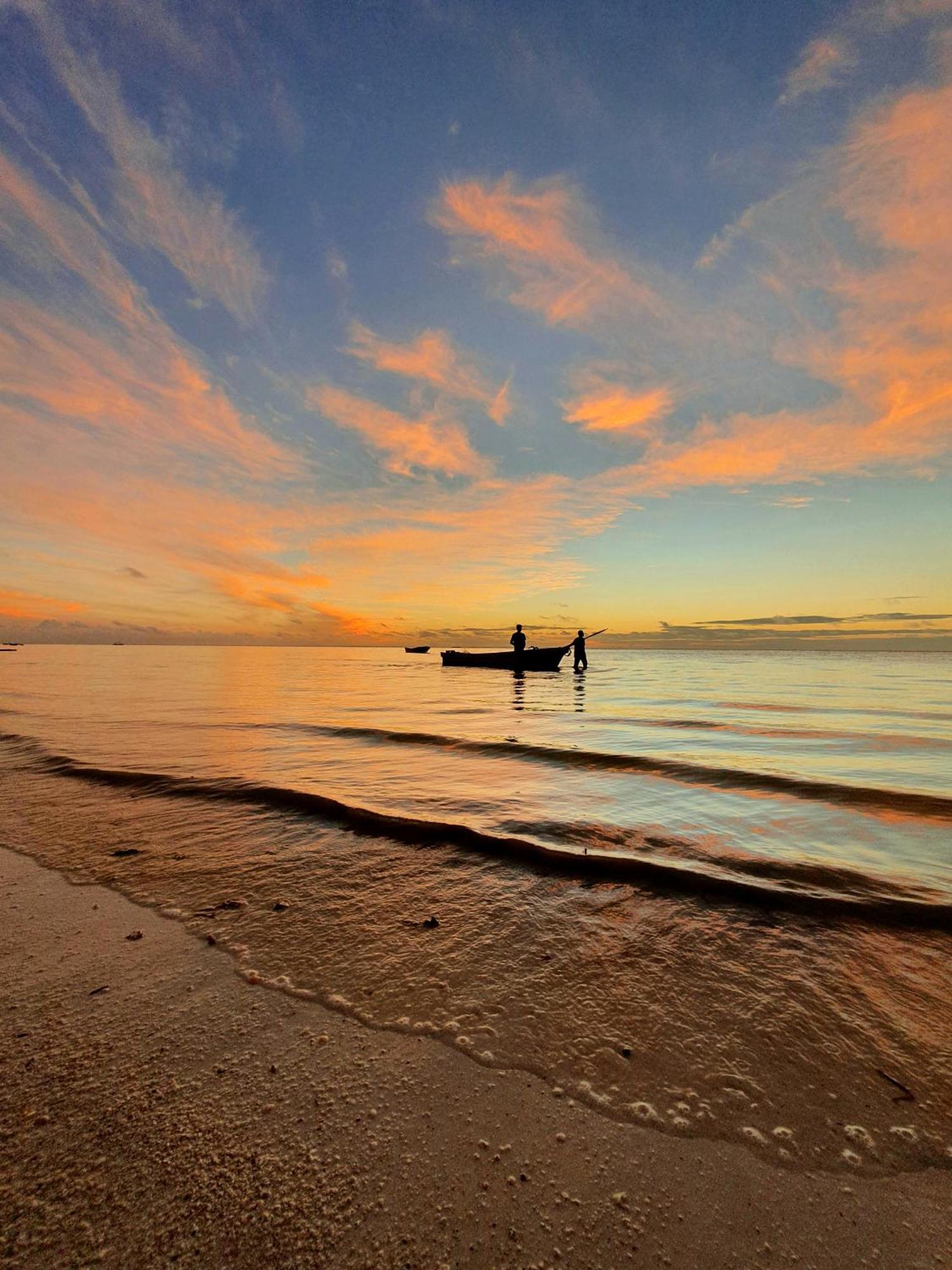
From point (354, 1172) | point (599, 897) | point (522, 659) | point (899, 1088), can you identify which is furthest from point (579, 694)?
point (354, 1172)

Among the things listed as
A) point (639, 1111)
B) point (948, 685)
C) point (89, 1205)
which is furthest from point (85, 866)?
point (948, 685)

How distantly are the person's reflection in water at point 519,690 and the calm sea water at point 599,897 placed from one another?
1101 cm

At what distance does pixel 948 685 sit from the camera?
36281mm

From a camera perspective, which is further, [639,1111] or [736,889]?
[736,889]

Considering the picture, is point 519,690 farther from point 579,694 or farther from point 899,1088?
point 899,1088

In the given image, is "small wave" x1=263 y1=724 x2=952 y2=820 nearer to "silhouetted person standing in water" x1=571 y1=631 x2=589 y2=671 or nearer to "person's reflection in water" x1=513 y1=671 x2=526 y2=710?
"person's reflection in water" x1=513 y1=671 x2=526 y2=710

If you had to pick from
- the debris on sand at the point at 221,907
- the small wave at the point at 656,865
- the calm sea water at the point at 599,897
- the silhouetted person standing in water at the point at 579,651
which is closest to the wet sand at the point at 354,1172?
the calm sea water at the point at 599,897

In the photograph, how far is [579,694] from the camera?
2900 centimetres

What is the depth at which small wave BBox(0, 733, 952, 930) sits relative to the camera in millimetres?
4367

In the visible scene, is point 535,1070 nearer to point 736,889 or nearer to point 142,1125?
point 142,1125

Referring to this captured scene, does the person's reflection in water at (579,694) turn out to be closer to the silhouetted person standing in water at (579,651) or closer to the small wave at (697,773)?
the silhouetted person standing in water at (579,651)

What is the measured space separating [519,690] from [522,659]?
18.1m

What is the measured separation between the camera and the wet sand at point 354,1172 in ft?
5.43

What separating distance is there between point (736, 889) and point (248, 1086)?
3.92 metres
